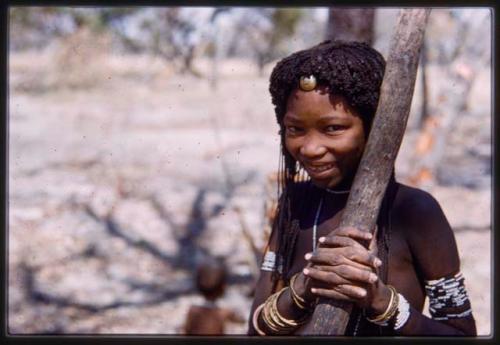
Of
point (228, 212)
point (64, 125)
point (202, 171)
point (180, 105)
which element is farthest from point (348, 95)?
point (180, 105)

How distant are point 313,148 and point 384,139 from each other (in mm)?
149

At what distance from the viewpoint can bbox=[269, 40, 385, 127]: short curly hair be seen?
151 centimetres

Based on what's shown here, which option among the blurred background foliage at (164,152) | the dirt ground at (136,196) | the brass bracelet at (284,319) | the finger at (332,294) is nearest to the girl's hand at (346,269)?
the finger at (332,294)

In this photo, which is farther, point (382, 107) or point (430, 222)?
point (430, 222)

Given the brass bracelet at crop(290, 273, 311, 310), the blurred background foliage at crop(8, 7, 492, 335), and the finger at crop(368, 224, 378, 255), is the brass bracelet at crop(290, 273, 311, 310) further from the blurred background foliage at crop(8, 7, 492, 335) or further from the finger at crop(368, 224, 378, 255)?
the blurred background foliage at crop(8, 7, 492, 335)

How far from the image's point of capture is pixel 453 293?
160 cm

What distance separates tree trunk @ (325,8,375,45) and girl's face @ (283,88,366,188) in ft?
4.75

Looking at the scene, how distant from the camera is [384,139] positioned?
57.1 inches

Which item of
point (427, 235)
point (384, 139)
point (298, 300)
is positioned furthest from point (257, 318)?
point (384, 139)

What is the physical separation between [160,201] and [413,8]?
18.3ft

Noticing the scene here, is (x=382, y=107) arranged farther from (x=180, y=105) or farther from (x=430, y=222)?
(x=180, y=105)

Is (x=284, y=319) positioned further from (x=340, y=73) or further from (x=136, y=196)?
(x=136, y=196)

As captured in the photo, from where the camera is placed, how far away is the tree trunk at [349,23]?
2938mm

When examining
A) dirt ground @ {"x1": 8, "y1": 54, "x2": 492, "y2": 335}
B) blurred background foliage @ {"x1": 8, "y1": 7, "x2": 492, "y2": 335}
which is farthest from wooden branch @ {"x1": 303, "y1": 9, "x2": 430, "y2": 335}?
dirt ground @ {"x1": 8, "y1": 54, "x2": 492, "y2": 335}
